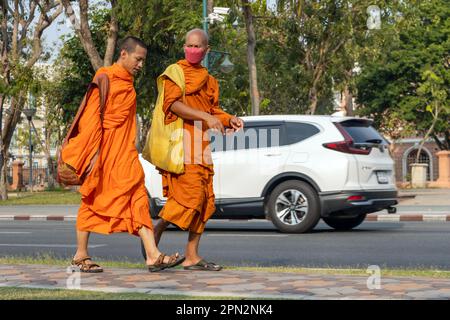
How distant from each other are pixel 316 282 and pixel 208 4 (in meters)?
20.6

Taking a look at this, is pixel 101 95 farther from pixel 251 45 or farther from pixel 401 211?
pixel 251 45

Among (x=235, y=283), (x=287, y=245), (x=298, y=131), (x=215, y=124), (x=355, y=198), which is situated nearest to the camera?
(x=235, y=283)

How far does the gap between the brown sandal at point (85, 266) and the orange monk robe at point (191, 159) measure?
2.31 ft

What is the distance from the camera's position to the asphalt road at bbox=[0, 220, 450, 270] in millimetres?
10414

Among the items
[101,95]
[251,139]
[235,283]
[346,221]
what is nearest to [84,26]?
[251,139]

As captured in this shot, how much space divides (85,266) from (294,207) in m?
A: 6.84

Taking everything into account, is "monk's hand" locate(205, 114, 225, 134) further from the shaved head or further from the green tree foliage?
the green tree foliage

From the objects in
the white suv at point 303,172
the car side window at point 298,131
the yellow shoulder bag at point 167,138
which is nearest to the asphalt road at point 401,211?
the white suv at point 303,172

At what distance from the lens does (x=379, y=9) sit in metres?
31.5

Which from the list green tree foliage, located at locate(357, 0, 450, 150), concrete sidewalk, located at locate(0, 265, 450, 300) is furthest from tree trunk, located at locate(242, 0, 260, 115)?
green tree foliage, located at locate(357, 0, 450, 150)

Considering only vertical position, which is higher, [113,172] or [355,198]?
[113,172]

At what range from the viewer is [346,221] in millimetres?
15641

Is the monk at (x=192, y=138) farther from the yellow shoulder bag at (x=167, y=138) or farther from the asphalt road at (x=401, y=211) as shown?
the asphalt road at (x=401, y=211)

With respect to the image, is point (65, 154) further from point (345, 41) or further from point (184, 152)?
point (345, 41)
